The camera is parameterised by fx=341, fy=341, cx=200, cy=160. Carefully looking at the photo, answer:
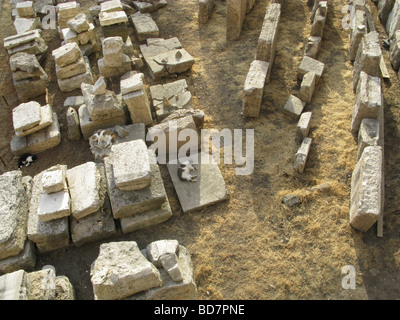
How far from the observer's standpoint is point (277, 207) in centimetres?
541

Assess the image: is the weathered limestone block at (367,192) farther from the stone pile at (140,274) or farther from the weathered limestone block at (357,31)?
the weathered limestone block at (357,31)

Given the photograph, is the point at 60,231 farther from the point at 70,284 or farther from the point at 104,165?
the point at 104,165

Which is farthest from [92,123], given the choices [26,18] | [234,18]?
[26,18]

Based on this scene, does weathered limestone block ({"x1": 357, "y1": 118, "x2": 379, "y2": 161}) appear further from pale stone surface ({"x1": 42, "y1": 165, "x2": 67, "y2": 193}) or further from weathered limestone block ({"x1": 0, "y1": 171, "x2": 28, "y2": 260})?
weathered limestone block ({"x1": 0, "y1": 171, "x2": 28, "y2": 260})

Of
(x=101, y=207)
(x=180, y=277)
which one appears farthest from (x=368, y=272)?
(x=101, y=207)

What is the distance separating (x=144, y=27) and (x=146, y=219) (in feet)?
20.5

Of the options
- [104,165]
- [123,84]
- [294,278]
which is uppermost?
[123,84]

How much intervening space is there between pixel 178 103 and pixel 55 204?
10.6ft

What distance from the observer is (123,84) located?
21.2 feet

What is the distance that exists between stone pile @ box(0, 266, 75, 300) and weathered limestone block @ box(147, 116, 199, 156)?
2695mm

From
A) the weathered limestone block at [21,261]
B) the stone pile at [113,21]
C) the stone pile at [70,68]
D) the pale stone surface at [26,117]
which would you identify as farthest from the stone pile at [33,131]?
the stone pile at [113,21]

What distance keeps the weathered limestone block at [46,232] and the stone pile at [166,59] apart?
4174mm

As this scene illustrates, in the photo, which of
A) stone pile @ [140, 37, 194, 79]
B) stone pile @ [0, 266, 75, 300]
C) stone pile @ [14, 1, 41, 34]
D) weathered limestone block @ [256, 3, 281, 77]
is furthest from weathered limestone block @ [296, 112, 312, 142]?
stone pile @ [14, 1, 41, 34]

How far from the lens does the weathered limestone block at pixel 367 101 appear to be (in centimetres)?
573
